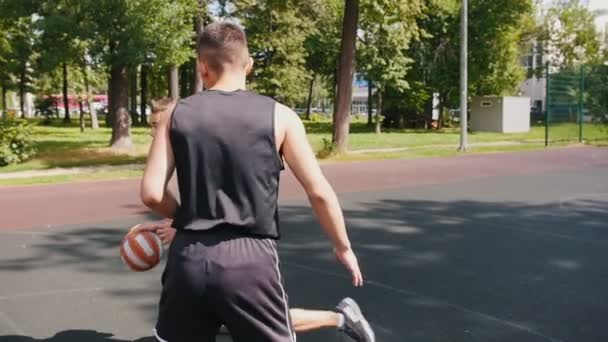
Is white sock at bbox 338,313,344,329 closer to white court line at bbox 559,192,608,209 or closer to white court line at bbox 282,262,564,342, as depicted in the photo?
white court line at bbox 282,262,564,342

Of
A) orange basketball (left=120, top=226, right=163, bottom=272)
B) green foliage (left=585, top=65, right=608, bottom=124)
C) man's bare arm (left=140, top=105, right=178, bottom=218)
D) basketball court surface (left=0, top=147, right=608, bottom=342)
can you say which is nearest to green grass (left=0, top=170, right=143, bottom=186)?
basketball court surface (left=0, top=147, right=608, bottom=342)

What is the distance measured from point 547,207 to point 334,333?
6.52 meters

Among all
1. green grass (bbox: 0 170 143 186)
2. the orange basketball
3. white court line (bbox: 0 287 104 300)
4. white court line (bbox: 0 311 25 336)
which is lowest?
white court line (bbox: 0 311 25 336)

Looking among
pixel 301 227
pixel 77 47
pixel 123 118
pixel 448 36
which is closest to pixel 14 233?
pixel 301 227

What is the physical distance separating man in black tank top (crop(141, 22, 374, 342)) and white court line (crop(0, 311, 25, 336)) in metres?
2.43

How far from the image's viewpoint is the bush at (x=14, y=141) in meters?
17.1

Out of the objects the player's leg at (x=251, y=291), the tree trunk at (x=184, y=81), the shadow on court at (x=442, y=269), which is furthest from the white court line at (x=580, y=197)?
the tree trunk at (x=184, y=81)

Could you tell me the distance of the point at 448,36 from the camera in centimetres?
3706

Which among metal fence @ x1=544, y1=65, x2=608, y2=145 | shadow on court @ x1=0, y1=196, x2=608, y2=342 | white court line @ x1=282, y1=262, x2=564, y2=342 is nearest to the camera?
white court line @ x1=282, y1=262, x2=564, y2=342

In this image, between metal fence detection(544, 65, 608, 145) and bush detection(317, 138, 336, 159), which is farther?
metal fence detection(544, 65, 608, 145)

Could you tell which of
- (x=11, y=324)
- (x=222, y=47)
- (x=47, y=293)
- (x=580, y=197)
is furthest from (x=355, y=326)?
(x=580, y=197)

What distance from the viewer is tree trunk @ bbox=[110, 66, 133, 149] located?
21.1 metres

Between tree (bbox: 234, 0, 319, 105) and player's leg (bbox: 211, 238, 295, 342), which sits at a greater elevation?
tree (bbox: 234, 0, 319, 105)

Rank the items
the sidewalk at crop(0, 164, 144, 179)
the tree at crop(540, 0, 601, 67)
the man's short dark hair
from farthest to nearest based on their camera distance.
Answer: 1. the tree at crop(540, 0, 601, 67)
2. the sidewalk at crop(0, 164, 144, 179)
3. the man's short dark hair
